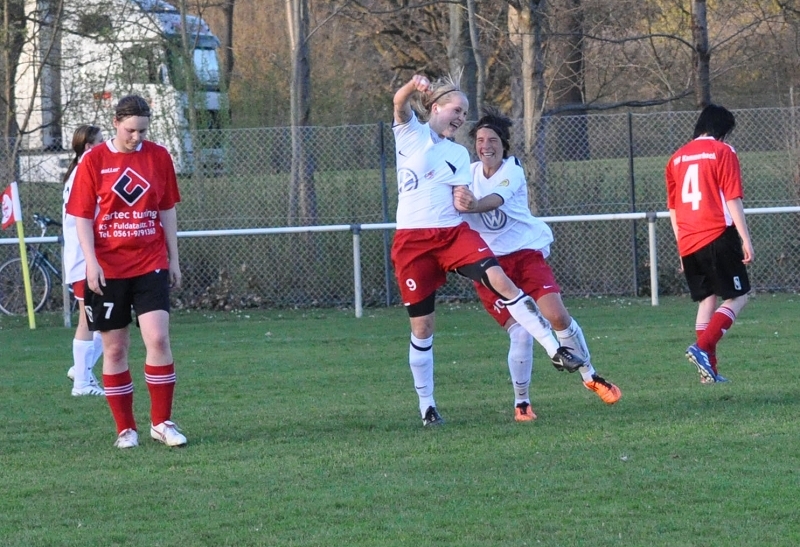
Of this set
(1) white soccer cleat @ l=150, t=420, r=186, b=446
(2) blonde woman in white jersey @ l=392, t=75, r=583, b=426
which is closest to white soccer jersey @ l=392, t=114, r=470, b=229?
(2) blonde woman in white jersey @ l=392, t=75, r=583, b=426

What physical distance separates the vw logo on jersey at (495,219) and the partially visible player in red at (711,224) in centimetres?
190

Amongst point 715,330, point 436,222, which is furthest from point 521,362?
point 715,330

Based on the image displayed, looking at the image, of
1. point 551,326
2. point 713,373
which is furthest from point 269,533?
point 713,373

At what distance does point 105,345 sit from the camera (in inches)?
250

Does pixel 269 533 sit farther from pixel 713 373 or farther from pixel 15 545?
pixel 713 373

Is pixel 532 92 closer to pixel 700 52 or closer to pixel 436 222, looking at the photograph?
pixel 700 52

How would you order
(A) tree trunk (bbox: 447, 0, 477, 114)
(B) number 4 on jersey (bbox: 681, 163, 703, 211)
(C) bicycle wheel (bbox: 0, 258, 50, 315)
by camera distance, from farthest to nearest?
(A) tree trunk (bbox: 447, 0, 477, 114)
(C) bicycle wheel (bbox: 0, 258, 50, 315)
(B) number 4 on jersey (bbox: 681, 163, 703, 211)

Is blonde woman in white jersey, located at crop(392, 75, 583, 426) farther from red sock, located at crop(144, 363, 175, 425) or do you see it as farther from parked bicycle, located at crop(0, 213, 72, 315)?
parked bicycle, located at crop(0, 213, 72, 315)

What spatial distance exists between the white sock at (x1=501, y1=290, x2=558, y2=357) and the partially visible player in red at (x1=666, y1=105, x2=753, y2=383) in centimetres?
196

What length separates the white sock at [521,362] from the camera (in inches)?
265

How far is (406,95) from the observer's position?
20.4 ft

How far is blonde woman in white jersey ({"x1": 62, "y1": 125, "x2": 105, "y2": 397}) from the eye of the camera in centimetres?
788

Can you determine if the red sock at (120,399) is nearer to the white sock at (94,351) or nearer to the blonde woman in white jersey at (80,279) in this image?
the blonde woman in white jersey at (80,279)

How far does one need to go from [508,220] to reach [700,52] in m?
9.64
